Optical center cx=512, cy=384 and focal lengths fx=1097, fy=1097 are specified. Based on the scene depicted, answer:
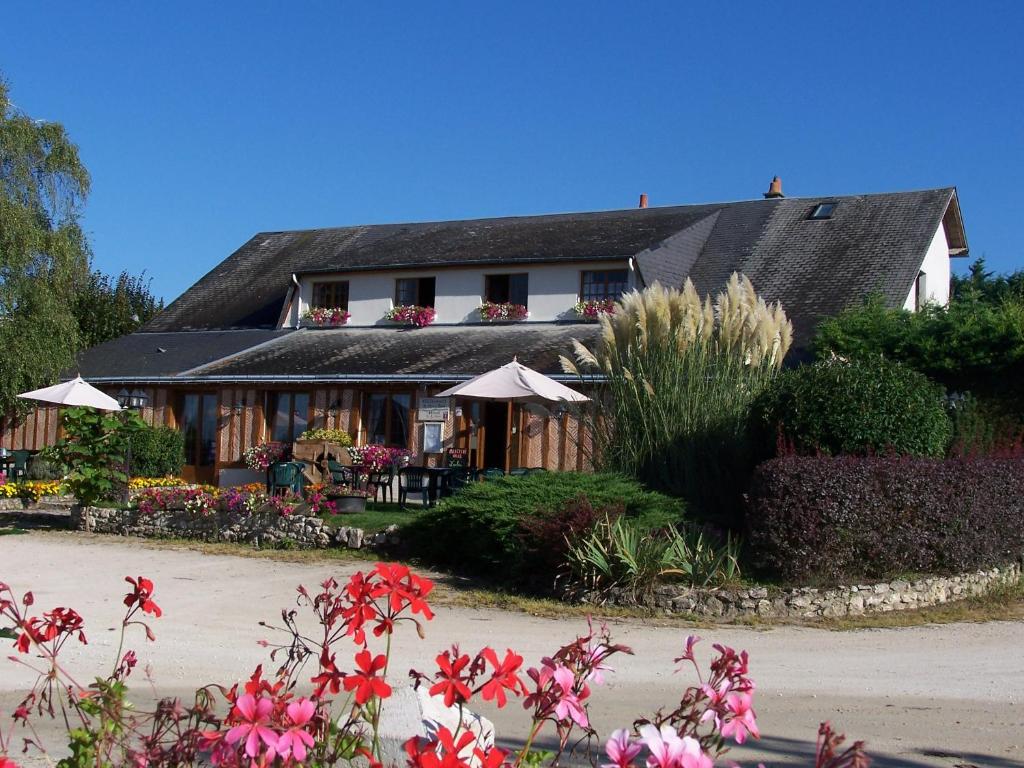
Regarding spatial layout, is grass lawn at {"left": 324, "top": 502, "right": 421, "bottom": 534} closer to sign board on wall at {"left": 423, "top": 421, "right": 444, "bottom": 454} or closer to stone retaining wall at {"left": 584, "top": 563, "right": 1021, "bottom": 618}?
stone retaining wall at {"left": 584, "top": 563, "right": 1021, "bottom": 618}

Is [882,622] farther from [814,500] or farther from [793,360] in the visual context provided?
[793,360]

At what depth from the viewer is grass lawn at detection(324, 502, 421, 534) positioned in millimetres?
14016

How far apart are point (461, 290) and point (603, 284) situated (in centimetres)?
348

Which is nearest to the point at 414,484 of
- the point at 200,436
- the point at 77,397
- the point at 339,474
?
the point at 339,474

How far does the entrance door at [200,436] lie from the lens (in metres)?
25.3

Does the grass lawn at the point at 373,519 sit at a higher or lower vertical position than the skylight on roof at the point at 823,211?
lower

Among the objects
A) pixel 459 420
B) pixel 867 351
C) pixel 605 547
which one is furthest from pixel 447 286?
pixel 605 547

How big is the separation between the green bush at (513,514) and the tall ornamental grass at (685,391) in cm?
62

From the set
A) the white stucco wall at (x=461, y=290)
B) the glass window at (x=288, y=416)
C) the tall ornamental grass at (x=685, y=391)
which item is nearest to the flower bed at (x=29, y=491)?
the glass window at (x=288, y=416)

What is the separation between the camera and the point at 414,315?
26.0 metres

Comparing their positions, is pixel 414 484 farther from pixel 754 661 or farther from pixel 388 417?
pixel 754 661

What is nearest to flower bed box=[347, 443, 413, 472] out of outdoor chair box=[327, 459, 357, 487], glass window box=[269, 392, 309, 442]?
outdoor chair box=[327, 459, 357, 487]

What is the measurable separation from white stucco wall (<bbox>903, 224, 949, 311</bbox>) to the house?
7 cm

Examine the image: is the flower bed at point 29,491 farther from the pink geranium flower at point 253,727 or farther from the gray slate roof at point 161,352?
the pink geranium flower at point 253,727
